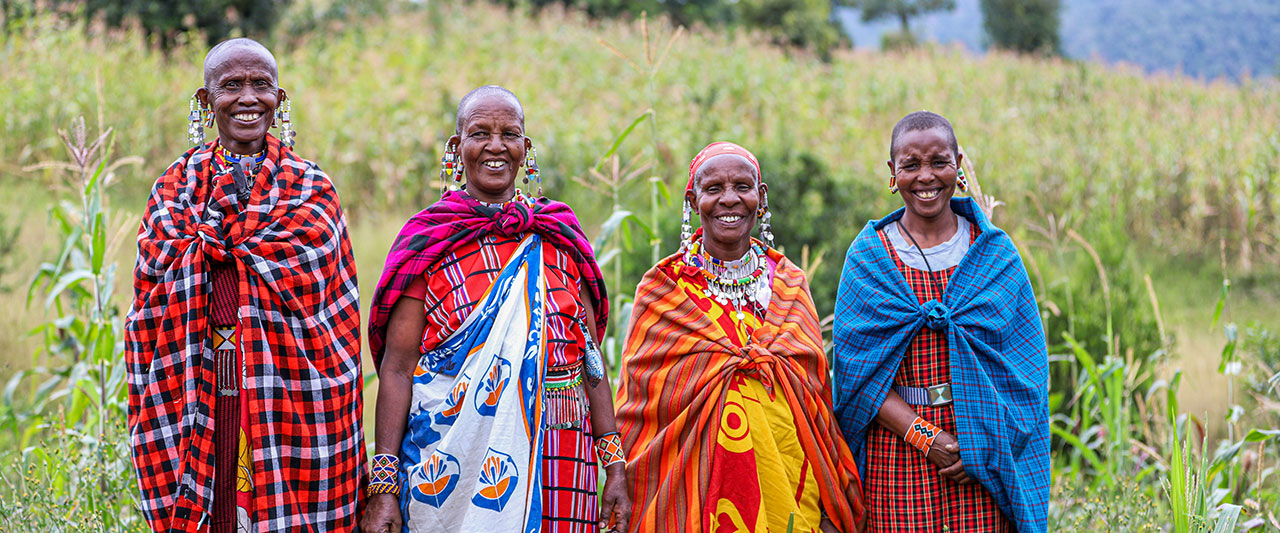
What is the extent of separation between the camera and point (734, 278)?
289 cm

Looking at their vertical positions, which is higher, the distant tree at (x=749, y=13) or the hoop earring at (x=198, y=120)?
the distant tree at (x=749, y=13)

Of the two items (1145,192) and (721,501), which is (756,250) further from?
(1145,192)

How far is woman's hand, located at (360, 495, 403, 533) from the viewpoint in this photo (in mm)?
2525

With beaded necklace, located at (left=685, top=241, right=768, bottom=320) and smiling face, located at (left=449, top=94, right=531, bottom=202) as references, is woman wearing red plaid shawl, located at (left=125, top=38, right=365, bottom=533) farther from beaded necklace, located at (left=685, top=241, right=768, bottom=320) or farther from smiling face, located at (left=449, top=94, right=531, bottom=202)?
beaded necklace, located at (left=685, top=241, right=768, bottom=320)

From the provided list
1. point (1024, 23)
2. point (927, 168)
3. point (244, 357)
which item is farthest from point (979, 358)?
point (1024, 23)

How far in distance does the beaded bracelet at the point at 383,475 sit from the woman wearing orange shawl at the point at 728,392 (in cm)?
68

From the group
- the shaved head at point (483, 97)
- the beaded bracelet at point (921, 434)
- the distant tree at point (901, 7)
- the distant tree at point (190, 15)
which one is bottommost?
the beaded bracelet at point (921, 434)

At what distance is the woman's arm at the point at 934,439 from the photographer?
2791mm

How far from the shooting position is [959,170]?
2.95 metres

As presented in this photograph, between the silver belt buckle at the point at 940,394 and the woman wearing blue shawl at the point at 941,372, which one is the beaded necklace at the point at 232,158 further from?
the silver belt buckle at the point at 940,394

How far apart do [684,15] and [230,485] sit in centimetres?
1658

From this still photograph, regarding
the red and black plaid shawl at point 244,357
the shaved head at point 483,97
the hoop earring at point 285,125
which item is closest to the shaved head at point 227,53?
the hoop earring at point 285,125

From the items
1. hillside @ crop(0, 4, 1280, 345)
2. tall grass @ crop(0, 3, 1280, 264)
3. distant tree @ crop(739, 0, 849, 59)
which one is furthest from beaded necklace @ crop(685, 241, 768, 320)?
distant tree @ crop(739, 0, 849, 59)

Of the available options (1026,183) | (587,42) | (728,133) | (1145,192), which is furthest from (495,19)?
(1145,192)
